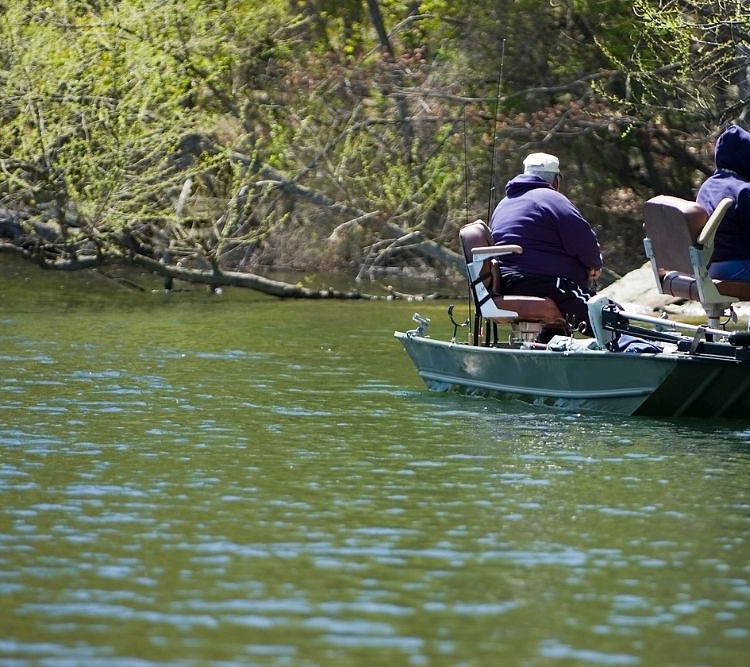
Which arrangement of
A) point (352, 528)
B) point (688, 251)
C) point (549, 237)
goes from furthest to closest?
point (549, 237)
point (688, 251)
point (352, 528)

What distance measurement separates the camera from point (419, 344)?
1420 centimetres

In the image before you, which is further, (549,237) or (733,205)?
(549,237)

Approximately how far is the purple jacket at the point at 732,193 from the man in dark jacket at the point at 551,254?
0.90 m

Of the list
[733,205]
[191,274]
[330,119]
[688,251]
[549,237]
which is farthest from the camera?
[330,119]

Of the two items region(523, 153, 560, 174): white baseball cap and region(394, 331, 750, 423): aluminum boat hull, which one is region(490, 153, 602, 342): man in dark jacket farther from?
region(394, 331, 750, 423): aluminum boat hull

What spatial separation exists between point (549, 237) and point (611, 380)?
4.25 ft

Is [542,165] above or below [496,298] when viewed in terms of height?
above

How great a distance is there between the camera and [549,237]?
13.1m

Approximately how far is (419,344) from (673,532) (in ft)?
19.6

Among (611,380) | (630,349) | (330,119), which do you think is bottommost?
(611,380)

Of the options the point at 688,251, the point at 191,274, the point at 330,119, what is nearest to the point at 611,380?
the point at 688,251

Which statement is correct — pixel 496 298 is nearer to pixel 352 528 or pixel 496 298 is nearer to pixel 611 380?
pixel 611 380

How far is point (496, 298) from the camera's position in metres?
13.2

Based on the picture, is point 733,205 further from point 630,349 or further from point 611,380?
point 611,380
